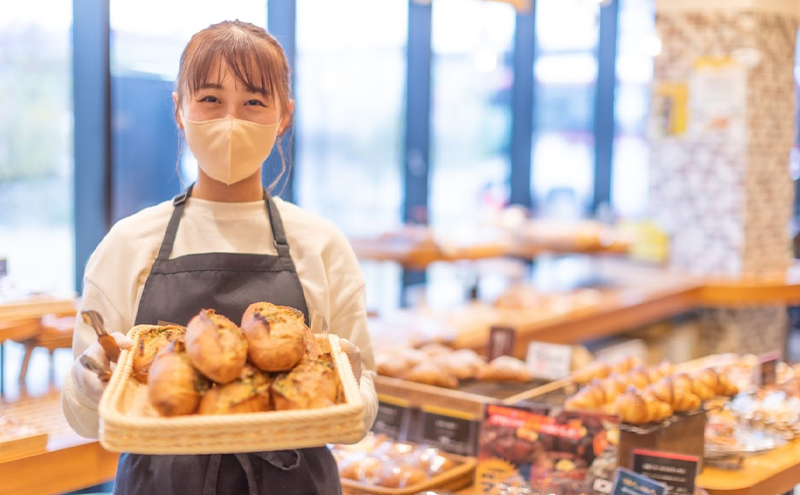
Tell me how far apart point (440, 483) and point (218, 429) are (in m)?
1.17

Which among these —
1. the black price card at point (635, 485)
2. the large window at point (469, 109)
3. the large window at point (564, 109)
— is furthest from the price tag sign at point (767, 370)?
the large window at point (564, 109)

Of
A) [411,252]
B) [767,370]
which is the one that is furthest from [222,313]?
[411,252]

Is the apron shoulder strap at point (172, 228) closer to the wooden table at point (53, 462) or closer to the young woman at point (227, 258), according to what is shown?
the young woman at point (227, 258)

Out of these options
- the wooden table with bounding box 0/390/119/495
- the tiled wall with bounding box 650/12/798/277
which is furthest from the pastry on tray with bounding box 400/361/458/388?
the tiled wall with bounding box 650/12/798/277

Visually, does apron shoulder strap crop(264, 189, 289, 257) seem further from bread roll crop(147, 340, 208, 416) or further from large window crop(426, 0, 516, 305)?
large window crop(426, 0, 516, 305)

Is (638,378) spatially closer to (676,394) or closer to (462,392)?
(676,394)

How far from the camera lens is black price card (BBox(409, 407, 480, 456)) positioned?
99.0 inches

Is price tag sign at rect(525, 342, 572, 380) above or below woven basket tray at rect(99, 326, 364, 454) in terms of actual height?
below

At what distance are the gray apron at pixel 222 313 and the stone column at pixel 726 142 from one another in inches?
203

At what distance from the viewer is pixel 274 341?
138 cm

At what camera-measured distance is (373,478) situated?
226 cm

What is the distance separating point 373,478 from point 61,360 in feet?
7.59

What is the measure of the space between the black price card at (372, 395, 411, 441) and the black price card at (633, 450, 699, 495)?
2.49ft

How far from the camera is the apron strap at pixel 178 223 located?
5.69ft
